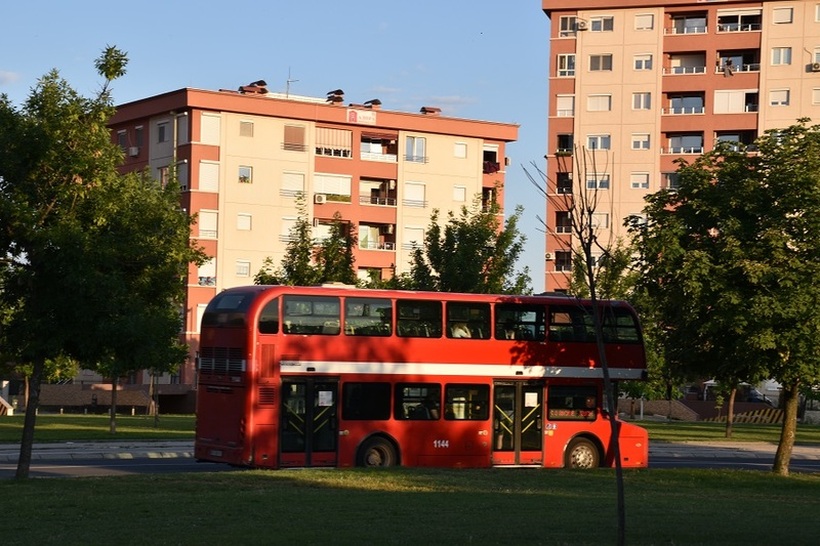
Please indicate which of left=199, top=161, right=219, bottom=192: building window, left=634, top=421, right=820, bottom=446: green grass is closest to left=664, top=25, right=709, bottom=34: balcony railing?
left=199, top=161, right=219, bottom=192: building window

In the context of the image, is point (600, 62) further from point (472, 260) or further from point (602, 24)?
point (472, 260)

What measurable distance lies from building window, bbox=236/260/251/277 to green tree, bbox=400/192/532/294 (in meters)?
29.5

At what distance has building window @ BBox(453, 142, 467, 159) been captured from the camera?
85000 mm

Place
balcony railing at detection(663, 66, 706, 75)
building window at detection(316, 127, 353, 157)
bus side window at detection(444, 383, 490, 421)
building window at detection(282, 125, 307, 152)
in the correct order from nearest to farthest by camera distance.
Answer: bus side window at detection(444, 383, 490, 421) → building window at detection(282, 125, 307, 152) → building window at detection(316, 127, 353, 157) → balcony railing at detection(663, 66, 706, 75)

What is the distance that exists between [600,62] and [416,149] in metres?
15.6

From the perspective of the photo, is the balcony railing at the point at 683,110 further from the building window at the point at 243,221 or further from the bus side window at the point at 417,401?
the bus side window at the point at 417,401

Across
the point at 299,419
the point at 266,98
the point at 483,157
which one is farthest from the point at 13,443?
the point at 483,157

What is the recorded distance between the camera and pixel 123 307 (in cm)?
2352

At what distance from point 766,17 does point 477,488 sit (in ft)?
225

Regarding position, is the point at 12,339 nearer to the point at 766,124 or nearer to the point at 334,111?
the point at 334,111

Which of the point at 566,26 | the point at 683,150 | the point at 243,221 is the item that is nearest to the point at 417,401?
the point at 243,221

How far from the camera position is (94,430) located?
46250 mm

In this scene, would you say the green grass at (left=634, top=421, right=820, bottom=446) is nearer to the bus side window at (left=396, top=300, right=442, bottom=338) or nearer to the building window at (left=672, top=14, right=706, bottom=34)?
the bus side window at (left=396, top=300, right=442, bottom=338)

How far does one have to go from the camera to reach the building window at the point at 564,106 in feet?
296
